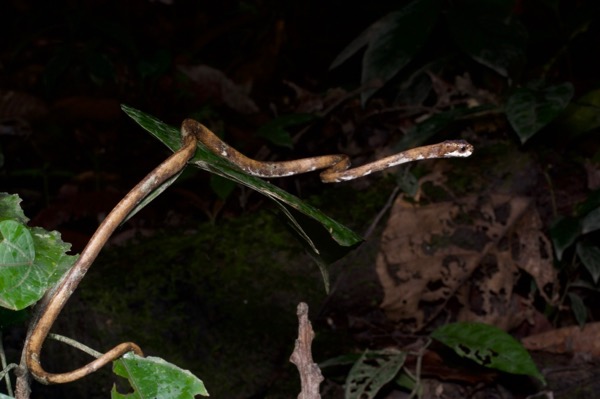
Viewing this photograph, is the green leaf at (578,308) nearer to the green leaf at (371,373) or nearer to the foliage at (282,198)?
the green leaf at (371,373)

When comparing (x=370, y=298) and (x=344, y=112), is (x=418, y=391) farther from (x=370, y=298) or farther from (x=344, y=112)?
(x=344, y=112)

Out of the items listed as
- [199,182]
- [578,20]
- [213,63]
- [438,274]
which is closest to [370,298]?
[438,274]

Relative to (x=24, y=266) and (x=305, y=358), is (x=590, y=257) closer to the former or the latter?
(x=305, y=358)

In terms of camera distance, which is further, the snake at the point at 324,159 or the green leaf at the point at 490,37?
the green leaf at the point at 490,37

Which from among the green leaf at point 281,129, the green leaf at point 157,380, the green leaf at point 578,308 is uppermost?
the green leaf at point 157,380

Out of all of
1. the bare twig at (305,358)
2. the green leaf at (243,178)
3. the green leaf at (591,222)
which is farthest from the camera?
the green leaf at (591,222)

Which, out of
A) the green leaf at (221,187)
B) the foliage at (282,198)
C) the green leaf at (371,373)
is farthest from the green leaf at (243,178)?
the green leaf at (221,187)

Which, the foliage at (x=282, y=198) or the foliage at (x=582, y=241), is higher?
the foliage at (x=282, y=198)

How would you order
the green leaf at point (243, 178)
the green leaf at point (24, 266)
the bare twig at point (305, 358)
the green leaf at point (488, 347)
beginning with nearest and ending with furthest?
1. the green leaf at point (24, 266)
2. the green leaf at point (243, 178)
3. the bare twig at point (305, 358)
4. the green leaf at point (488, 347)
